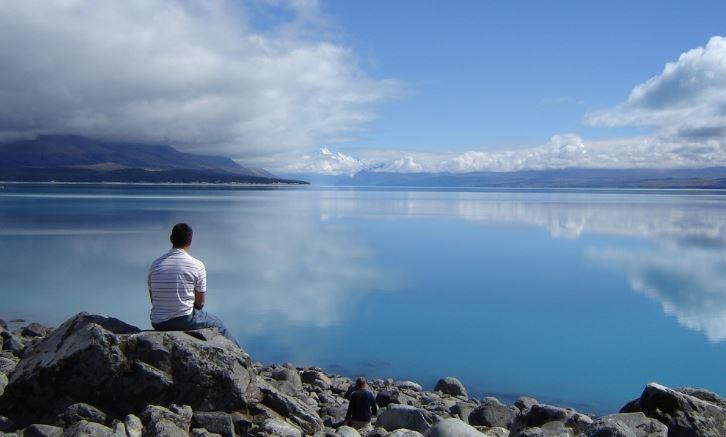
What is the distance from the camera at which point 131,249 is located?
34.7 meters

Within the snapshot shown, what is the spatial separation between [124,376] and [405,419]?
10.5 feet

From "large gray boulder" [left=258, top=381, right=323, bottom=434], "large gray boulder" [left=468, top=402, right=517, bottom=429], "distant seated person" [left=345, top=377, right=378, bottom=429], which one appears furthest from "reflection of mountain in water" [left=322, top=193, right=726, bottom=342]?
"large gray boulder" [left=258, top=381, right=323, bottom=434]

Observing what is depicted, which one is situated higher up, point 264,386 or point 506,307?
point 264,386

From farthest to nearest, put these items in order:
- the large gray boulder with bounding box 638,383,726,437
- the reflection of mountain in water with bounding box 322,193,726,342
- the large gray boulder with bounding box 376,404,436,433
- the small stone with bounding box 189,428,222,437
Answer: the reflection of mountain in water with bounding box 322,193,726,342
the large gray boulder with bounding box 376,404,436,433
the large gray boulder with bounding box 638,383,726,437
the small stone with bounding box 189,428,222,437

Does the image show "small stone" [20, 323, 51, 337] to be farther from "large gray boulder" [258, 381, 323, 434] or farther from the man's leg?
"large gray boulder" [258, 381, 323, 434]

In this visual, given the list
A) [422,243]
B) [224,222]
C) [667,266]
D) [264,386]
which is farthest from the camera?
[224,222]

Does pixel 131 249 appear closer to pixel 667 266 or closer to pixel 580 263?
pixel 580 263

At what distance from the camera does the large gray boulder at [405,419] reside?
25.7 feet

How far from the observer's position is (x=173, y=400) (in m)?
6.90

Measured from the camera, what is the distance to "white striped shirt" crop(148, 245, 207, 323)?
7414 millimetres

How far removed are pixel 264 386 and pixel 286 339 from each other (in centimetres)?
978

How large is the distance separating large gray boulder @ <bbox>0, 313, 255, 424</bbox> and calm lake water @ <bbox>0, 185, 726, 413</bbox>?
7527 mm

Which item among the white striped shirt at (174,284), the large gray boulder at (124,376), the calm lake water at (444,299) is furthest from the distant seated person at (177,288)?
the calm lake water at (444,299)

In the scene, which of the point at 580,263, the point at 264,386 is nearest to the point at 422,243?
the point at 580,263
